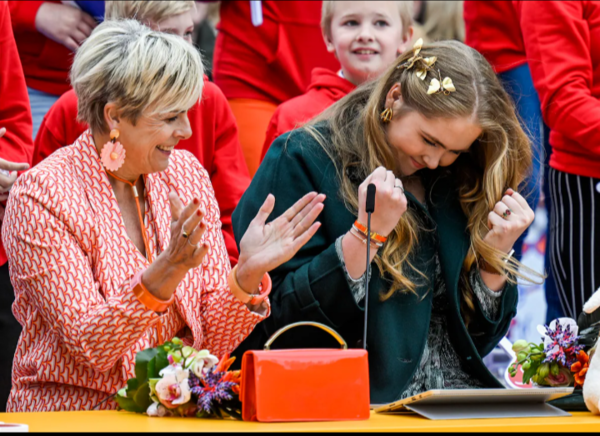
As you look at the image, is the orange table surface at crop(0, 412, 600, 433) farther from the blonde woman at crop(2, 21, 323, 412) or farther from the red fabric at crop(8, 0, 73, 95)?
the red fabric at crop(8, 0, 73, 95)

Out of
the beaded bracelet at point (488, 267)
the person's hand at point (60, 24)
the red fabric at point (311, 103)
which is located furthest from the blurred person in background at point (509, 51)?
the person's hand at point (60, 24)

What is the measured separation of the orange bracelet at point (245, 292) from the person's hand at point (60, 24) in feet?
5.44

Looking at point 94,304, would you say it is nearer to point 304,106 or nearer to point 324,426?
point 324,426

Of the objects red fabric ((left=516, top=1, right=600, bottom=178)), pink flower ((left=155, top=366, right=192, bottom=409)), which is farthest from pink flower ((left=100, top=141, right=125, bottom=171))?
red fabric ((left=516, top=1, right=600, bottom=178))

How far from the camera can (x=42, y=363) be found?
2.65m

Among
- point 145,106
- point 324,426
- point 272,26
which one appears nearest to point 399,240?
point 145,106

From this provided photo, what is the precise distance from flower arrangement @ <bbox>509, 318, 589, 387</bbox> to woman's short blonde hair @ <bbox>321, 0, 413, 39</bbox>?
1.97 meters

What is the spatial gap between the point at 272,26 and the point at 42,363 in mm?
2311

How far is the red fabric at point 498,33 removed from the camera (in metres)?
4.30

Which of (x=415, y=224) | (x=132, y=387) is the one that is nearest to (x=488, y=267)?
(x=415, y=224)

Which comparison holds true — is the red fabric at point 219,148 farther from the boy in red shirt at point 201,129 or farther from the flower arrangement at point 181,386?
the flower arrangement at point 181,386

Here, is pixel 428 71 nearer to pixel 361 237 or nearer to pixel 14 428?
pixel 361 237

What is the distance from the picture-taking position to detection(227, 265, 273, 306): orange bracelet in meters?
2.74

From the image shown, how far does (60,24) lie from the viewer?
3.99 metres
